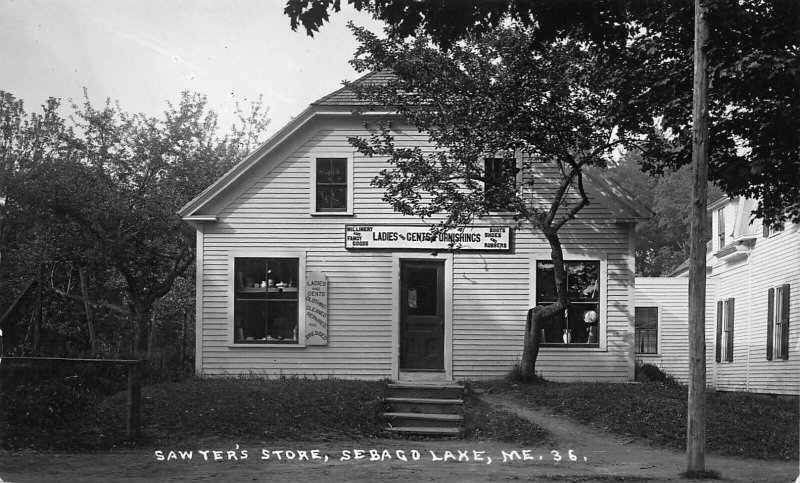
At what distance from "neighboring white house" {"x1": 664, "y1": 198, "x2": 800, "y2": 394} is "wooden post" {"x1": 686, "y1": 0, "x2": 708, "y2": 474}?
38.7ft

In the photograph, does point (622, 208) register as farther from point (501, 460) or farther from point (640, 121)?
point (501, 460)

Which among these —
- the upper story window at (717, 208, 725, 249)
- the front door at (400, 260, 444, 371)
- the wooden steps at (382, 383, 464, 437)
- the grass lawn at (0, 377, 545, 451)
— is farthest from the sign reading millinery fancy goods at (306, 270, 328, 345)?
the upper story window at (717, 208, 725, 249)

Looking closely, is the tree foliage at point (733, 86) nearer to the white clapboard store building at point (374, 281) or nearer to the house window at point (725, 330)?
the white clapboard store building at point (374, 281)

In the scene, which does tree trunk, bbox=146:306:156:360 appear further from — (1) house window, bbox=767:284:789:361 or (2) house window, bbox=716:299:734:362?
(1) house window, bbox=767:284:789:361

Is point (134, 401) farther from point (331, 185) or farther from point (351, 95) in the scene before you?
point (351, 95)

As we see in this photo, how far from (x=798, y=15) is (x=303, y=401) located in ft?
33.2

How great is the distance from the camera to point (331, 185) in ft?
71.9

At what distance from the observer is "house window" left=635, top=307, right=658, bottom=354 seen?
3444 cm

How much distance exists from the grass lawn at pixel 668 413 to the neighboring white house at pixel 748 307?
16.3 ft

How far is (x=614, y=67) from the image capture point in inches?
679

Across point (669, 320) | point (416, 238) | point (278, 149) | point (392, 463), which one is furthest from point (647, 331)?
point (392, 463)

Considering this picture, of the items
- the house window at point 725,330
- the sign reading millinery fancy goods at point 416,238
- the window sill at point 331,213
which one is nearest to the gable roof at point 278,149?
the window sill at point 331,213

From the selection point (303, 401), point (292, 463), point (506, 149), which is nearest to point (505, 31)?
point (506, 149)

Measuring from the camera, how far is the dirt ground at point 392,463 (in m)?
11.5
